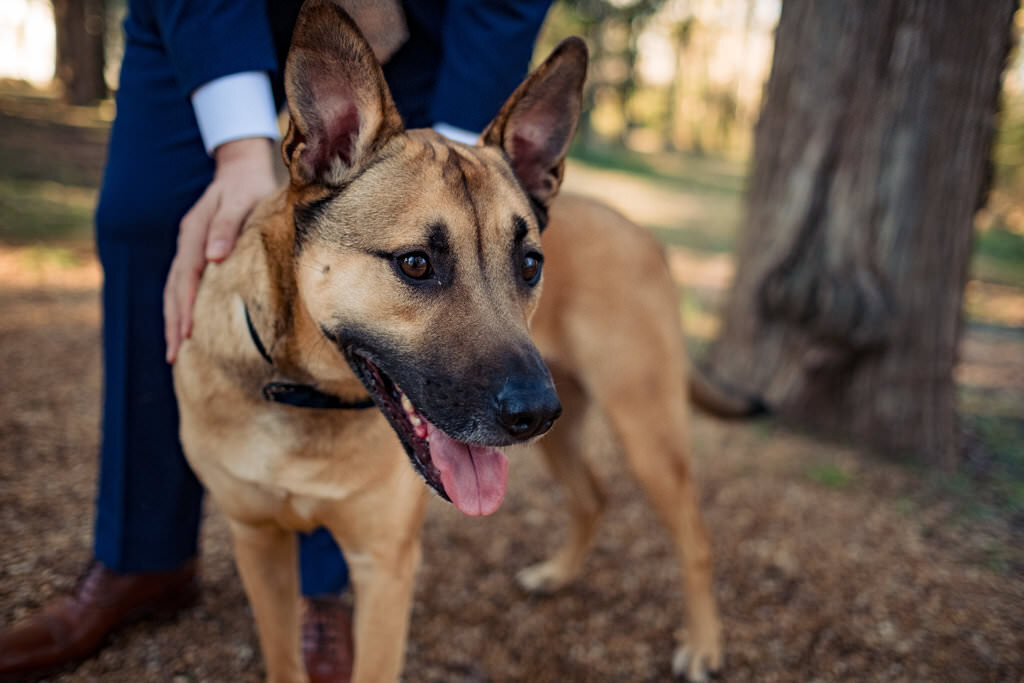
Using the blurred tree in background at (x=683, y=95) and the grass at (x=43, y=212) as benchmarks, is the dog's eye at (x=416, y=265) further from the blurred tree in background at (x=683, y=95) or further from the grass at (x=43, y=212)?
the blurred tree in background at (x=683, y=95)

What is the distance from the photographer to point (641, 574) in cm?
377

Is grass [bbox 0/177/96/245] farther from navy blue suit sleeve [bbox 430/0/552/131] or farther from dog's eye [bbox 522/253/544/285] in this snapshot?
dog's eye [bbox 522/253/544/285]

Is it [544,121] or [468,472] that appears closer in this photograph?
[468,472]

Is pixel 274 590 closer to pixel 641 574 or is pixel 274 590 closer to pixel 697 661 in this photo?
pixel 697 661

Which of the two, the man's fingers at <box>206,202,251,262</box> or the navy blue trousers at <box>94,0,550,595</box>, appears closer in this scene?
the man's fingers at <box>206,202,251,262</box>

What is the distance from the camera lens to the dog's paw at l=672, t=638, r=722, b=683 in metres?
3.10

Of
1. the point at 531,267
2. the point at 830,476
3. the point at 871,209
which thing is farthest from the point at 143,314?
the point at 871,209

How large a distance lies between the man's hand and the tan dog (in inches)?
2.2

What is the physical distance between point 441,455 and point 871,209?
3765 millimetres

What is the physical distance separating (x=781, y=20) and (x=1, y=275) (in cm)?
669

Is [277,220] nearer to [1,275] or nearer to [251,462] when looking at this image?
[251,462]

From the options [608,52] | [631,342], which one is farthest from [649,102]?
[631,342]

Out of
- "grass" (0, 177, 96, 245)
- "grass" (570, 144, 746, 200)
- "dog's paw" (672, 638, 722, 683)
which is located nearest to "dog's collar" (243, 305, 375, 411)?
"dog's paw" (672, 638, 722, 683)

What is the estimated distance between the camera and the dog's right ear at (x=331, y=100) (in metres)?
1.84
